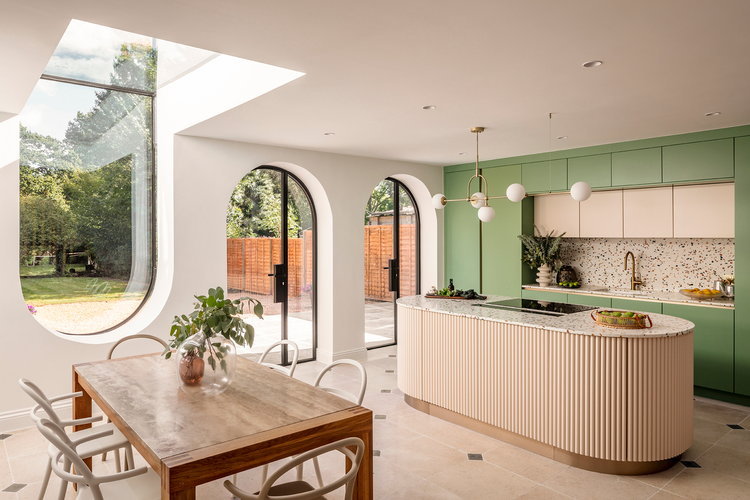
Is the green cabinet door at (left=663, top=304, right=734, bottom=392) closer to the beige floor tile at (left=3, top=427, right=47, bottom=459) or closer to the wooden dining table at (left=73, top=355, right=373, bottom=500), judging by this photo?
the wooden dining table at (left=73, top=355, right=373, bottom=500)

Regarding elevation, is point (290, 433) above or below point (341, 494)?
above

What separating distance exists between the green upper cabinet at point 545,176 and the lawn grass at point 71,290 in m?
4.50

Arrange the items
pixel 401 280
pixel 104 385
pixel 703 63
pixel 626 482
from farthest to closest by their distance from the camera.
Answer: pixel 401 280, pixel 626 482, pixel 703 63, pixel 104 385

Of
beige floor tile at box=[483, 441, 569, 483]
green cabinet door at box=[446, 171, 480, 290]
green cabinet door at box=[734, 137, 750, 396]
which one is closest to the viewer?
beige floor tile at box=[483, 441, 569, 483]

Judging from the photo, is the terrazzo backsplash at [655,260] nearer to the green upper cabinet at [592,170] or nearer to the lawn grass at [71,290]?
the green upper cabinet at [592,170]

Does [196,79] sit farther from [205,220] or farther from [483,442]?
[483,442]

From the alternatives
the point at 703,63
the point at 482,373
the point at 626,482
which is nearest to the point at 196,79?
the point at 482,373

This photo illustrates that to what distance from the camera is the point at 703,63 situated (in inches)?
115

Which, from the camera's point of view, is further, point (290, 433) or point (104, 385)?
point (104, 385)

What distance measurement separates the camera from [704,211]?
16.3 ft

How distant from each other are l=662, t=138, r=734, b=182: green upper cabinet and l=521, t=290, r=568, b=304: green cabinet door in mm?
1662

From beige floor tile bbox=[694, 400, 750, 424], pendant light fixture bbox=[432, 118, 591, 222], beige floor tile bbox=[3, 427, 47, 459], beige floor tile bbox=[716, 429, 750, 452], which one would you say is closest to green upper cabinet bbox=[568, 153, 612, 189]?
pendant light fixture bbox=[432, 118, 591, 222]

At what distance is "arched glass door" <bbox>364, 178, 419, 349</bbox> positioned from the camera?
22.8ft

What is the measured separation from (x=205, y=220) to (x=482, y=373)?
119 inches
